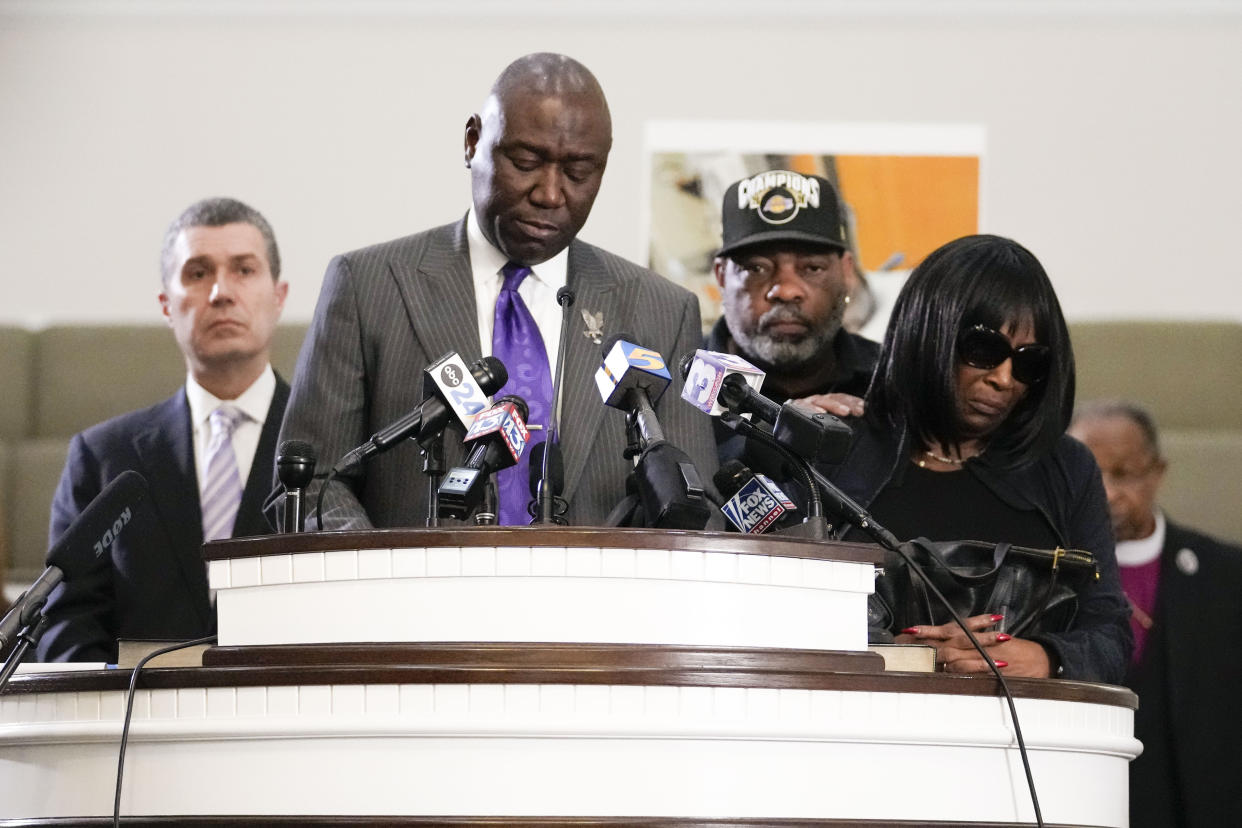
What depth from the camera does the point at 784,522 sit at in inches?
112

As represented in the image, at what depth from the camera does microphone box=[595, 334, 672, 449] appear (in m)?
1.98

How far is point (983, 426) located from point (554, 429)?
76cm

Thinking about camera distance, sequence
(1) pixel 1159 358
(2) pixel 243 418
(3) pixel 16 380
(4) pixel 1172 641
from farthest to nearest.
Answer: (3) pixel 16 380 → (1) pixel 1159 358 → (2) pixel 243 418 → (4) pixel 1172 641

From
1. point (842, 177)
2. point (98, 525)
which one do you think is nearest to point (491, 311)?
point (98, 525)

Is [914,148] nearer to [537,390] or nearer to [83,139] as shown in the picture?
[83,139]

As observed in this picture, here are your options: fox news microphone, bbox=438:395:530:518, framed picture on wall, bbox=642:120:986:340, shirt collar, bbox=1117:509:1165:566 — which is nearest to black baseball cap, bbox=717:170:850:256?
shirt collar, bbox=1117:509:1165:566

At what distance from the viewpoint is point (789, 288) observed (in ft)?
11.5

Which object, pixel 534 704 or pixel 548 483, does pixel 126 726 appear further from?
pixel 548 483

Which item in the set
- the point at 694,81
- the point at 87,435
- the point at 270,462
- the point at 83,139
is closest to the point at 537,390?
the point at 270,462

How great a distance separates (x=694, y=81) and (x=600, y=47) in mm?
300

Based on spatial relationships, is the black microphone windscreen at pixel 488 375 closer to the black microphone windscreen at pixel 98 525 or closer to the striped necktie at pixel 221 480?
the black microphone windscreen at pixel 98 525

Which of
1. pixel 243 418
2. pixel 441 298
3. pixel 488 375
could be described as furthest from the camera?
pixel 243 418

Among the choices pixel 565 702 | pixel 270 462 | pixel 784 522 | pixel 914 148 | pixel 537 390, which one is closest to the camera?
pixel 565 702

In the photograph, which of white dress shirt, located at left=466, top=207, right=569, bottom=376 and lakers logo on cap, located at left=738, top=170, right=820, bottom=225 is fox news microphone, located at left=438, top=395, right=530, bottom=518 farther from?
lakers logo on cap, located at left=738, top=170, right=820, bottom=225
